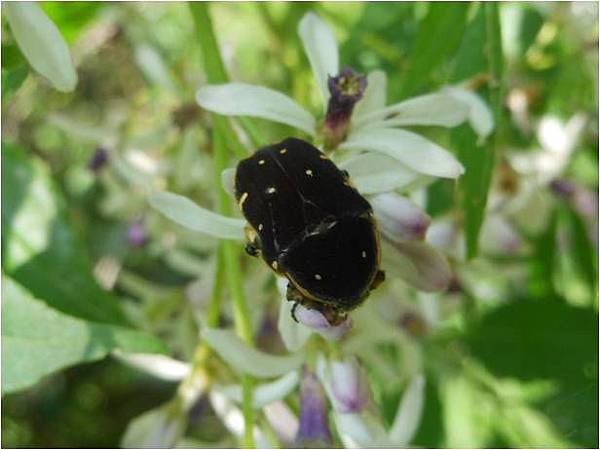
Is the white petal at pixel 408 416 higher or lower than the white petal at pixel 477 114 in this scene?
lower

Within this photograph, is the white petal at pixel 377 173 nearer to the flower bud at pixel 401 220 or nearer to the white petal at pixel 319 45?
the flower bud at pixel 401 220

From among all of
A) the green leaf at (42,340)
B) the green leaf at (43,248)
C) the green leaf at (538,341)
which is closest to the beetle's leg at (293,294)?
the green leaf at (42,340)

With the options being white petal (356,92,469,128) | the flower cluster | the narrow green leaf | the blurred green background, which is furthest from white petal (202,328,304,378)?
the narrow green leaf

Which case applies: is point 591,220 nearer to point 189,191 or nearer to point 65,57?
point 189,191

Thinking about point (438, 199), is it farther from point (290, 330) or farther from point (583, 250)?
point (290, 330)

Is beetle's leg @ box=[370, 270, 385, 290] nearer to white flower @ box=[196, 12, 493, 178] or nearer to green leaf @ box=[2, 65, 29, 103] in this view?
white flower @ box=[196, 12, 493, 178]

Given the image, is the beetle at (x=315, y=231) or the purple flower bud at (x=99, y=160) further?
the purple flower bud at (x=99, y=160)

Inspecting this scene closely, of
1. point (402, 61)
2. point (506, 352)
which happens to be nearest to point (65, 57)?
A: point (402, 61)
